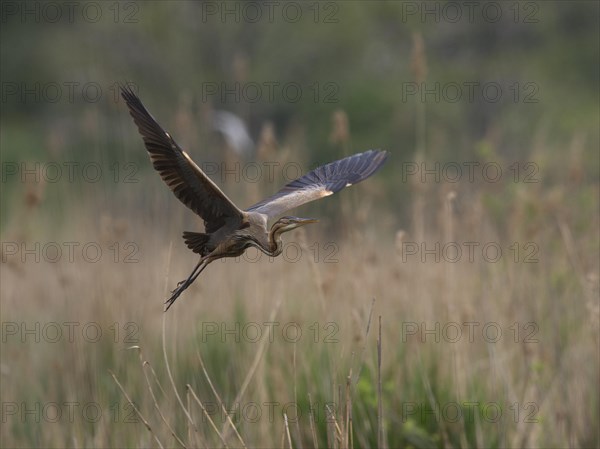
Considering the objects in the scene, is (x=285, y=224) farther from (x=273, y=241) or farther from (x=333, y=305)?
(x=333, y=305)

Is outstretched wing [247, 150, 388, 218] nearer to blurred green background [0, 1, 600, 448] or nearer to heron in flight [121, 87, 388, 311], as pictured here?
heron in flight [121, 87, 388, 311]

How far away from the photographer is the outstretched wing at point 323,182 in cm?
328

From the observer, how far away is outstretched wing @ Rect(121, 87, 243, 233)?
285 cm

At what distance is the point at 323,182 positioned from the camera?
3.62 meters

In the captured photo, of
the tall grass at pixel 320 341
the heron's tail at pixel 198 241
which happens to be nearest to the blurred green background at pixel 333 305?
the tall grass at pixel 320 341

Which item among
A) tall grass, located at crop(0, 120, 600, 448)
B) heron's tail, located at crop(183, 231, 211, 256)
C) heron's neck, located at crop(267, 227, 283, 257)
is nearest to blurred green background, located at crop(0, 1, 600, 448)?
tall grass, located at crop(0, 120, 600, 448)

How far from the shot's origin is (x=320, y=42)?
1733 centimetres

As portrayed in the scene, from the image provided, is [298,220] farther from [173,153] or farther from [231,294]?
[231,294]

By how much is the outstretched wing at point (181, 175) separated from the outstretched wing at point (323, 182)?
18cm

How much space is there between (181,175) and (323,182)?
0.79m

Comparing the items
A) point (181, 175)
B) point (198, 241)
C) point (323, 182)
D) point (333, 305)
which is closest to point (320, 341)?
point (333, 305)

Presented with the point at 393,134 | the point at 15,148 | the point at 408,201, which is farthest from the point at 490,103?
the point at 15,148

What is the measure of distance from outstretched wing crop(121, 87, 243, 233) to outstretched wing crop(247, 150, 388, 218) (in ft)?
0.60

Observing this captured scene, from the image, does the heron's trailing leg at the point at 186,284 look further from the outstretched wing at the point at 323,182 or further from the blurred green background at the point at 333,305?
the outstretched wing at the point at 323,182
